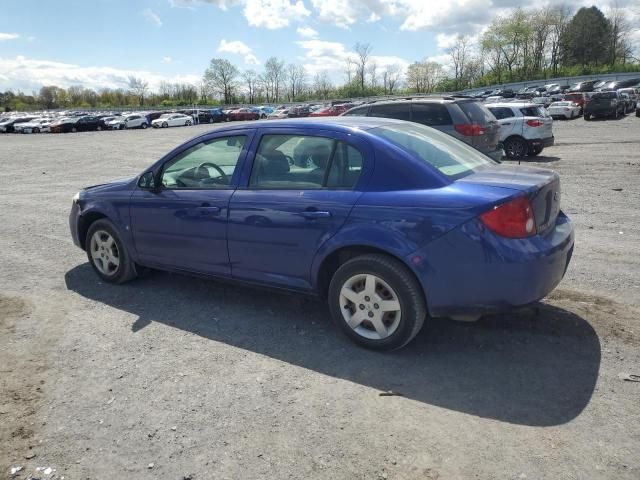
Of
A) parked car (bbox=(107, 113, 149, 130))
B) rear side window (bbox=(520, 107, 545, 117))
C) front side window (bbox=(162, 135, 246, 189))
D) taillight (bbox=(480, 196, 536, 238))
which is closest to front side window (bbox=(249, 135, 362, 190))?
front side window (bbox=(162, 135, 246, 189))

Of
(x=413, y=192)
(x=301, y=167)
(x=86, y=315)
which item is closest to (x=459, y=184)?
(x=413, y=192)

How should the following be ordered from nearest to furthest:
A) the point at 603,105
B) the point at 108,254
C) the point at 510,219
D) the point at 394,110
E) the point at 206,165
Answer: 1. the point at 510,219
2. the point at 206,165
3. the point at 108,254
4. the point at 394,110
5. the point at 603,105

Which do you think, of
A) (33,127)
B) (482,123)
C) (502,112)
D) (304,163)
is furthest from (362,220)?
(33,127)

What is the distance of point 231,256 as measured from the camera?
14.6 ft

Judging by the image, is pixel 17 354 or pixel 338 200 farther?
pixel 17 354

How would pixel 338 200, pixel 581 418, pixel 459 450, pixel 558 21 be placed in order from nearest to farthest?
pixel 459 450 < pixel 581 418 < pixel 338 200 < pixel 558 21

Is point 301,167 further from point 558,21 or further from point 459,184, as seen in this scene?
point 558,21

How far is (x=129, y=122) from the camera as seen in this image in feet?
177

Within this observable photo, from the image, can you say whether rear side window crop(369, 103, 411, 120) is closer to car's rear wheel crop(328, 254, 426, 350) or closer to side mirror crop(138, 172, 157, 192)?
side mirror crop(138, 172, 157, 192)

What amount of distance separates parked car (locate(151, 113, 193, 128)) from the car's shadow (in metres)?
53.2

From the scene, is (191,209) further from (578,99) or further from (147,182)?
(578,99)

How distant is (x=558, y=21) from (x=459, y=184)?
10958cm

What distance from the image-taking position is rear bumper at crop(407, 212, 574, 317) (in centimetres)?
333

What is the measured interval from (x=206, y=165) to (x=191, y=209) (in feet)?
1.45
